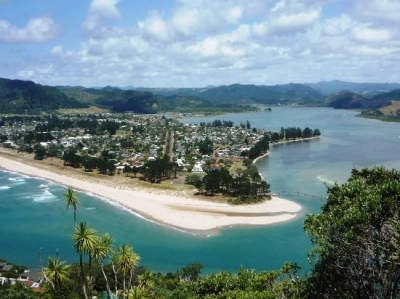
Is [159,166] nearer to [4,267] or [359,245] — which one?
[4,267]

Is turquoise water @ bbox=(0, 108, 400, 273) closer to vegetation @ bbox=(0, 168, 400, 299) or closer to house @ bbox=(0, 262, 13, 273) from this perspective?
house @ bbox=(0, 262, 13, 273)

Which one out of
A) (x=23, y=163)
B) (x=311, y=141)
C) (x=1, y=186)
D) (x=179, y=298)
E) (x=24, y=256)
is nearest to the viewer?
(x=179, y=298)

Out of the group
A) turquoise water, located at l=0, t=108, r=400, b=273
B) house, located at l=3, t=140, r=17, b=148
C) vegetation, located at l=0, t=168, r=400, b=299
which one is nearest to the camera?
vegetation, located at l=0, t=168, r=400, b=299

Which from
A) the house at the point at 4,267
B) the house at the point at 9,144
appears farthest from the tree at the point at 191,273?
the house at the point at 9,144

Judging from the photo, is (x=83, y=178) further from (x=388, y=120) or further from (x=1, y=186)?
(x=388, y=120)

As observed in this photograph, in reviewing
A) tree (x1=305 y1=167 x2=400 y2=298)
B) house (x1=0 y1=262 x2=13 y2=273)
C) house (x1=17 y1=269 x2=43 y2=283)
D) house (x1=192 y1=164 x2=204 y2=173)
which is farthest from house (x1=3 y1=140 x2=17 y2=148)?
tree (x1=305 y1=167 x2=400 y2=298)

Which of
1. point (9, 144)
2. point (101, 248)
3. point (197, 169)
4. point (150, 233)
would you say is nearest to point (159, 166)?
point (197, 169)

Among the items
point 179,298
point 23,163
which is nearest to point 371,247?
point 179,298
